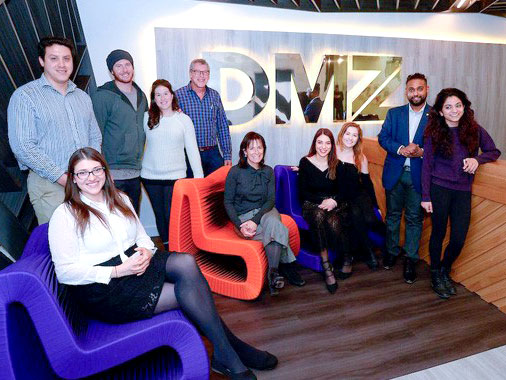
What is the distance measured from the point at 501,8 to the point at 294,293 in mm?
5739

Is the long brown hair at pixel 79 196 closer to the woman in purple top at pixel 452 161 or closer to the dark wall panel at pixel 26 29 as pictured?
the dark wall panel at pixel 26 29

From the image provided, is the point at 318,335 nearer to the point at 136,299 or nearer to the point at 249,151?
the point at 136,299

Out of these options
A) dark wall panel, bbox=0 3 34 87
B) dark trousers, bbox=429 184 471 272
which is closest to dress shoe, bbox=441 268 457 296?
dark trousers, bbox=429 184 471 272

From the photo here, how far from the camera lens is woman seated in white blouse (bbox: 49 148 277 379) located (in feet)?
6.41

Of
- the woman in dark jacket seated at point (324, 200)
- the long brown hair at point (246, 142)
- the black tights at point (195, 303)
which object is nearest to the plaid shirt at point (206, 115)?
the long brown hair at point (246, 142)

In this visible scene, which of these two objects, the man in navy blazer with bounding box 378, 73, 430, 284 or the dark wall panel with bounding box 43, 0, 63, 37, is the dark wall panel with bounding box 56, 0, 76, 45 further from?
the man in navy blazer with bounding box 378, 73, 430, 284

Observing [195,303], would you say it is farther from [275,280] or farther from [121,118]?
[121,118]

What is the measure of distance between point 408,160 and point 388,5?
10.1 feet

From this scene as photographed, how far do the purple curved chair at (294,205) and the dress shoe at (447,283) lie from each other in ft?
2.66

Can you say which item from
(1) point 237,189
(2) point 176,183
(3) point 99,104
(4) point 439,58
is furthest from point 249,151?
(4) point 439,58

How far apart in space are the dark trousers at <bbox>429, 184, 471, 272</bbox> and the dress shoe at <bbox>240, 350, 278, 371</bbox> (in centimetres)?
187

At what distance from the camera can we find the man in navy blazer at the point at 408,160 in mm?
3578

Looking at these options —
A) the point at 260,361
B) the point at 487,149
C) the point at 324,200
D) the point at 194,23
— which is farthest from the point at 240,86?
the point at 260,361

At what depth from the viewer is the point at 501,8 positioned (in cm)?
597
